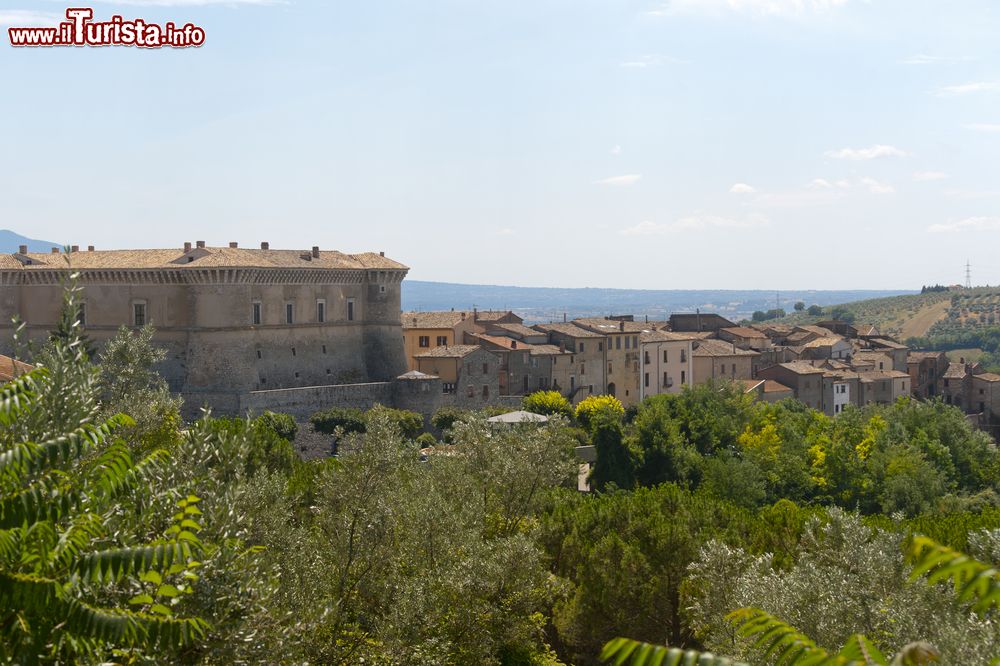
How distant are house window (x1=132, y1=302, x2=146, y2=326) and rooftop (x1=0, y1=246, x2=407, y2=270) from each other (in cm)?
172

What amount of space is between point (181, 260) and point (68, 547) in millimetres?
49593

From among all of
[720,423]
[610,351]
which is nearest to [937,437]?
[720,423]

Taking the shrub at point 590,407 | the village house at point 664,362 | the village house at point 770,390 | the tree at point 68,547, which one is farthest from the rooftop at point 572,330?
the tree at point 68,547

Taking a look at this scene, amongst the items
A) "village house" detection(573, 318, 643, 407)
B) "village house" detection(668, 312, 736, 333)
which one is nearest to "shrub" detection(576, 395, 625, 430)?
"village house" detection(573, 318, 643, 407)

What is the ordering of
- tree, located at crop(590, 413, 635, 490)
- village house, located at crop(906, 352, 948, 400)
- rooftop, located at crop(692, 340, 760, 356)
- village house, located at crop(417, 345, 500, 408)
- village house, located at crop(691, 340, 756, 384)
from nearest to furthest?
1. tree, located at crop(590, 413, 635, 490)
2. village house, located at crop(417, 345, 500, 408)
3. village house, located at crop(691, 340, 756, 384)
4. rooftop, located at crop(692, 340, 760, 356)
5. village house, located at crop(906, 352, 948, 400)

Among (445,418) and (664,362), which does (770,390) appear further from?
(445,418)

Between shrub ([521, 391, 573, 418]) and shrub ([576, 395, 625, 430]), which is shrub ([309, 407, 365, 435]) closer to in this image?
shrub ([521, 391, 573, 418])

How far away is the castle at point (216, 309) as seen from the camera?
55.1 m

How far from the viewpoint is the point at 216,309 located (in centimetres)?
5531

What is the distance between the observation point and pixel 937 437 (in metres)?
54.1

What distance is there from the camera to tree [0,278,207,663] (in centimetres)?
808

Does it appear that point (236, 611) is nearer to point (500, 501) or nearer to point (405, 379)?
point (500, 501)

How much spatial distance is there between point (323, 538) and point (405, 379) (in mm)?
41991

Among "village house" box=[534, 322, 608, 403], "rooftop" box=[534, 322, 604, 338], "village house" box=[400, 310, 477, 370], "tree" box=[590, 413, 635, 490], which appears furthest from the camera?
"village house" box=[400, 310, 477, 370]
